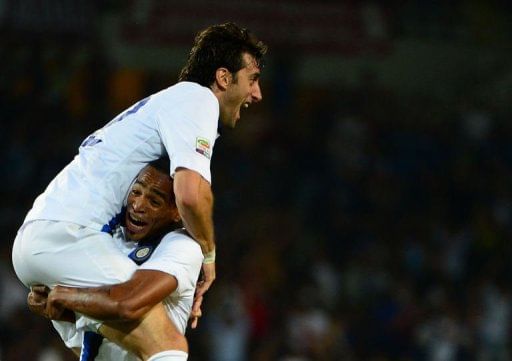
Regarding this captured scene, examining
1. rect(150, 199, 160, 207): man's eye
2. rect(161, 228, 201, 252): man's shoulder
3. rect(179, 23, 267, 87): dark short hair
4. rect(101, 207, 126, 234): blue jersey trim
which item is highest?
rect(179, 23, 267, 87): dark short hair

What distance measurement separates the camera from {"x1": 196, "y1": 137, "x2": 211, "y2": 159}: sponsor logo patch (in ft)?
11.9

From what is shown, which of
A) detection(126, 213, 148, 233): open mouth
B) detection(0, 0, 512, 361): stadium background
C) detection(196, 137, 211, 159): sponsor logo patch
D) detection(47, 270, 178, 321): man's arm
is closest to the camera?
detection(47, 270, 178, 321): man's arm

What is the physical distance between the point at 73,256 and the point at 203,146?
24.9 inches

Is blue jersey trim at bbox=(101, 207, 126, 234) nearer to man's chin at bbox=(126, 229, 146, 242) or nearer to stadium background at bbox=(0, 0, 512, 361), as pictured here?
man's chin at bbox=(126, 229, 146, 242)

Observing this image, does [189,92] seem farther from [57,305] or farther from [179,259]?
[57,305]

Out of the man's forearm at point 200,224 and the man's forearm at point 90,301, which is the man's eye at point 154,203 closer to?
the man's forearm at point 200,224

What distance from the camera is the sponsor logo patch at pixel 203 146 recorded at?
3.63m

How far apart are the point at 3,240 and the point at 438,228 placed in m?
4.23

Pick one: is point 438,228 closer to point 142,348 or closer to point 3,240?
point 3,240

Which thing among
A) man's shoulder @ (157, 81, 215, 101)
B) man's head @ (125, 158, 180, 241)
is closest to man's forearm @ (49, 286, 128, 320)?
man's head @ (125, 158, 180, 241)

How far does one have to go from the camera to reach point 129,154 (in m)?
3.74

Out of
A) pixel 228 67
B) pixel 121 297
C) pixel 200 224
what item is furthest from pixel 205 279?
pixel 228 67

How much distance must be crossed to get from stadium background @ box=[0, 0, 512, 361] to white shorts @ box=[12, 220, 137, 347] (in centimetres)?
380

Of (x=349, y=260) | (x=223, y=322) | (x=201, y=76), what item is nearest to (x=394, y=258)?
Answer: (x=349, y=260)
